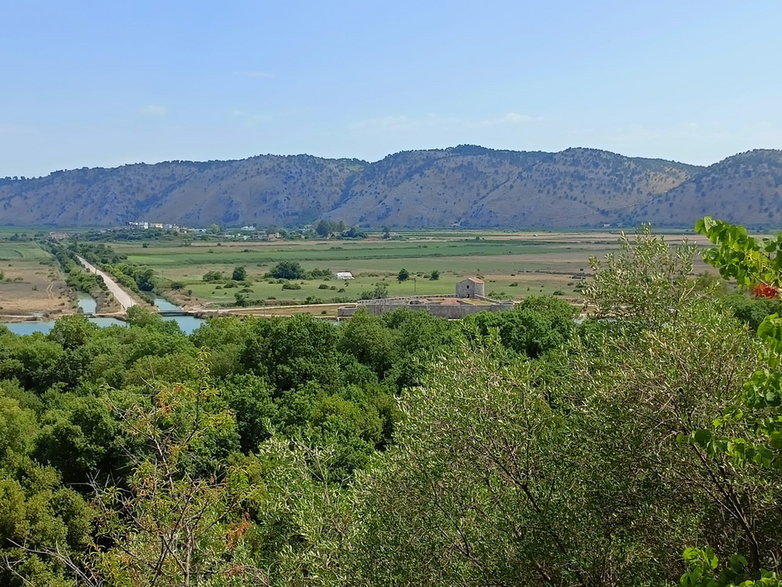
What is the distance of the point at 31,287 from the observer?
367 ft

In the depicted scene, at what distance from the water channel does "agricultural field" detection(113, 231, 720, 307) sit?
3715 millimetres

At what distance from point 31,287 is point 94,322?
44709 millimetres

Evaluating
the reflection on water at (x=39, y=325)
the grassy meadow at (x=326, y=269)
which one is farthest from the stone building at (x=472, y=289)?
the reflection on water at (x=39, y=325)

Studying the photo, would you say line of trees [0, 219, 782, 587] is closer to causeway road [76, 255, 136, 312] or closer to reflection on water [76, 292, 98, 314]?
reflection on water [76, 292, 98, 314]

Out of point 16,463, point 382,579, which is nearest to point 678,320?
point 382,579

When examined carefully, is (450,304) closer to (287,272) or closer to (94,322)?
(94,322)

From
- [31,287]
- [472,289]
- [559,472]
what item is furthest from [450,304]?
[559,472]

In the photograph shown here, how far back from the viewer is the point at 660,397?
9523mm

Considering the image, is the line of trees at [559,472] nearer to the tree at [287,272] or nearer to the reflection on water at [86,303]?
the reflection on water at [86,303]

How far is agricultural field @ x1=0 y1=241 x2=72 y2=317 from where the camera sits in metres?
91.5

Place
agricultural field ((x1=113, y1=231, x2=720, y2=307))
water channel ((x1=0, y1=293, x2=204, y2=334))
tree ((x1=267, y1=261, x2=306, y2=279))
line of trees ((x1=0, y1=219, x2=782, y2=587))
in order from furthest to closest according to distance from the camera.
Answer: tree ((x1=267, y1=261, x2=306, y2=279)) → agricultural field ((x1=113, y1=231, x2=720, y2=307)) → water channel ((x1=0, y1=293, x2=204, y2=334)) → line of trees ((x1=0, y1=219, x2=782, y2=587))

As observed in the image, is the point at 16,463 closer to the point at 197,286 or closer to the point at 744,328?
the point at 744,328

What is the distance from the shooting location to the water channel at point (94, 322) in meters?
76.4

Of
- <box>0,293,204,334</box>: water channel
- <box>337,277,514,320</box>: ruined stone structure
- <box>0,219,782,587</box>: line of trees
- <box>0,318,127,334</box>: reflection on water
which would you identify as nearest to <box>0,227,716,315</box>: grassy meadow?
<box>0,293,204,334</box>: water channel
